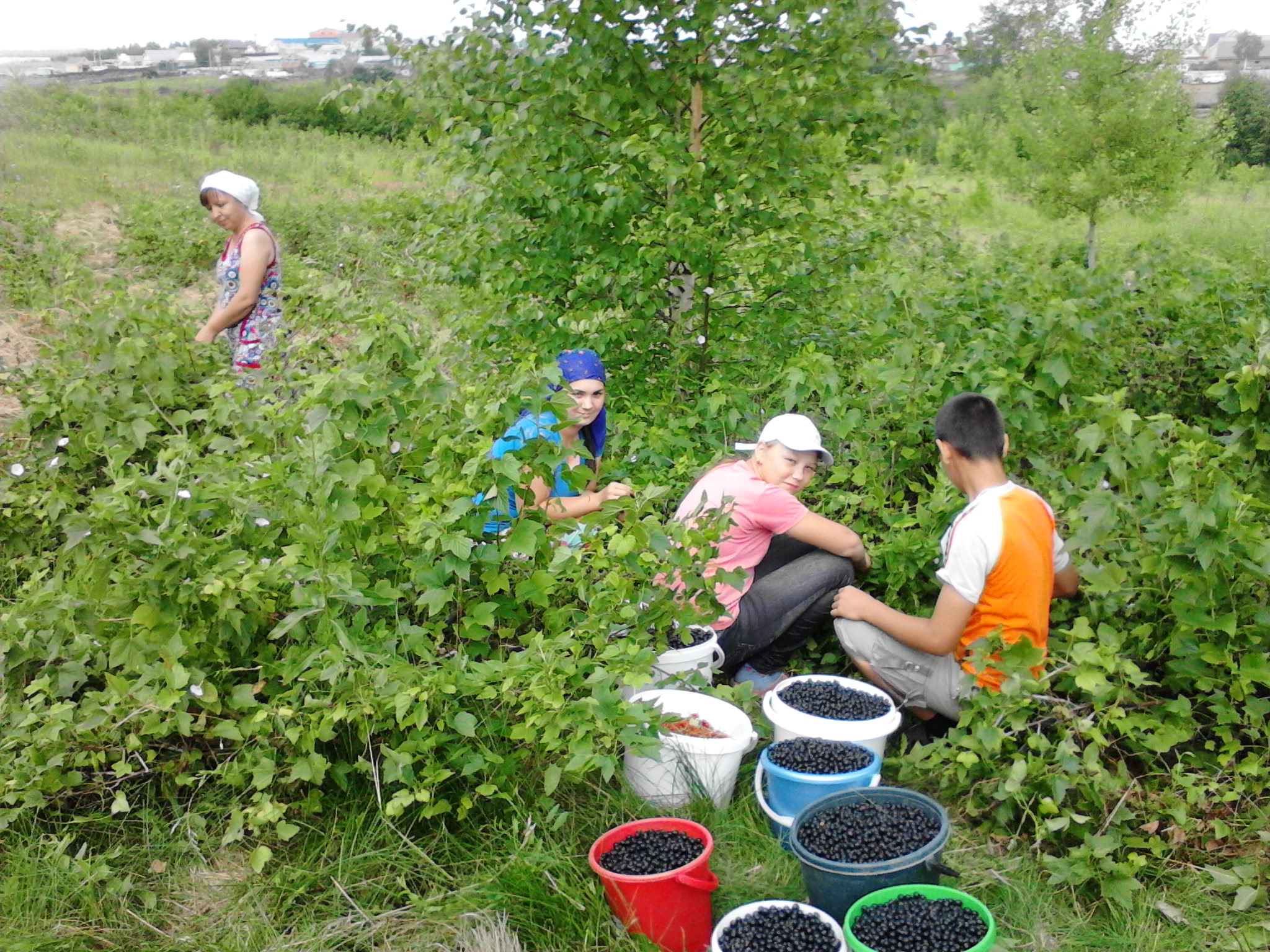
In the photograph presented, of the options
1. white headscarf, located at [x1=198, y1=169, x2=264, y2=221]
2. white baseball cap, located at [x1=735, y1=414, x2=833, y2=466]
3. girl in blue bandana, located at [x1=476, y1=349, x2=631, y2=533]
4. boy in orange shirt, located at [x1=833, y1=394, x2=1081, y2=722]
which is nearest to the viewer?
girl in blue bandana, located at [x1=476, y1=349, x2=631, y2=533]

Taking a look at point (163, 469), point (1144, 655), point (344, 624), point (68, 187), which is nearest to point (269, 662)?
point (344, 624)

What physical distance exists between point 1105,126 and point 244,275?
38.8 feet

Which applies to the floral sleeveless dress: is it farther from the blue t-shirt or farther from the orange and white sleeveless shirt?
the orange and white sleeveless shirt

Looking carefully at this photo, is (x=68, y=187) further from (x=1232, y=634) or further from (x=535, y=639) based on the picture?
(x=1232, y=634)

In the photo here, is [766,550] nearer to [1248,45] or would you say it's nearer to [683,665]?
[683,665]

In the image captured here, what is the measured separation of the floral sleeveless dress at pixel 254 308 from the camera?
16.1 ft

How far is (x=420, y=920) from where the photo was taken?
253cm

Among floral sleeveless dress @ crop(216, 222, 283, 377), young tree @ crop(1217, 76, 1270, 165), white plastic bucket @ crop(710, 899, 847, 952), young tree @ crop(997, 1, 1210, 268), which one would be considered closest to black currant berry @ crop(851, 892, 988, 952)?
white plastic bucket @ crop(710, 899, 847, 952)

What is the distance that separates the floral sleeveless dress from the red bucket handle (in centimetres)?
338

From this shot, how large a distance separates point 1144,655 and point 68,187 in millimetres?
14837

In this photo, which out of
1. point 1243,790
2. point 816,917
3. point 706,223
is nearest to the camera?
point 816,917

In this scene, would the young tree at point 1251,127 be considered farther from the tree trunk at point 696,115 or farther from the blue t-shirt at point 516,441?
the blue t-shirt at point 516,441

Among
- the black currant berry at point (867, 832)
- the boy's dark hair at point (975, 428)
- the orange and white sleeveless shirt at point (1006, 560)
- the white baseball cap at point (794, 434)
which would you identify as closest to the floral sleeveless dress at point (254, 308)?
the white baseball cap at point (794, 434)

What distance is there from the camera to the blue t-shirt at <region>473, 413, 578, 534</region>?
2906 millimetres
